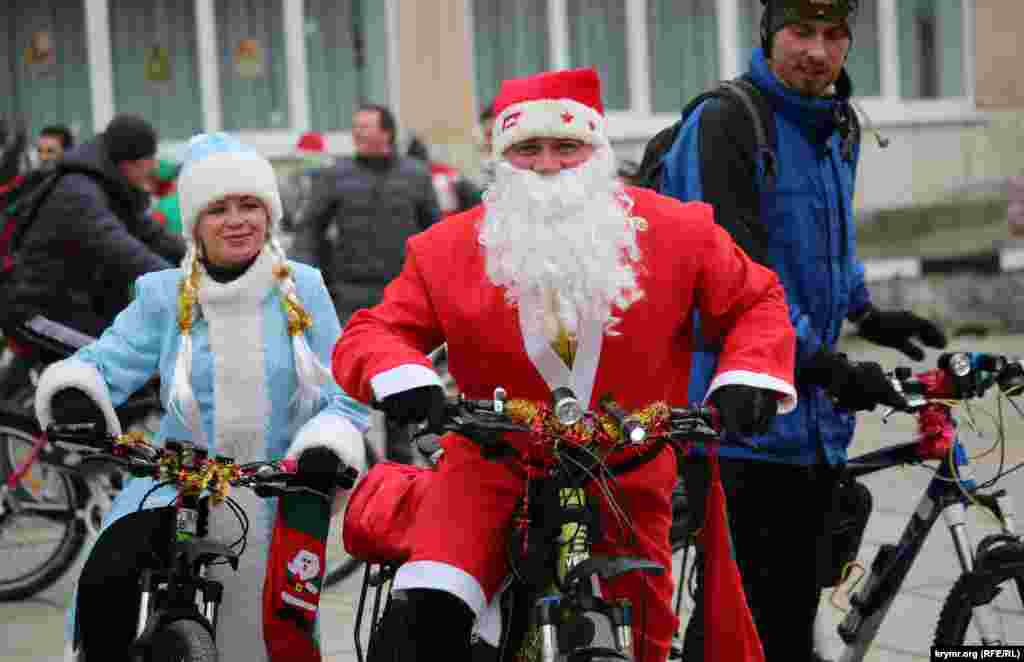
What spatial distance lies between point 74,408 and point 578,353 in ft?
4.66

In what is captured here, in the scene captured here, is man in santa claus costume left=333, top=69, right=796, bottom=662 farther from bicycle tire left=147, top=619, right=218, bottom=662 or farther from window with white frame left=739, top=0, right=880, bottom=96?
window with white frame left=739, top=0, right=880, bottom=96

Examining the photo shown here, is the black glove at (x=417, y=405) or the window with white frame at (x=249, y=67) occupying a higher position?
the window with white frame at (x=249, y=67)

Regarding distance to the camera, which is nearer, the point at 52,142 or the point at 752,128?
the point at 752,128

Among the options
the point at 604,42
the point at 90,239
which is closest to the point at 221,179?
the point at 90,239

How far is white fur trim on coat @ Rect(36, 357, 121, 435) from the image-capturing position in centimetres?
456

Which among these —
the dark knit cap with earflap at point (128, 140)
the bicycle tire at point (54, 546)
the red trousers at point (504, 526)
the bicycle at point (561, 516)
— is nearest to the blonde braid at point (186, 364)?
the red trousers at point (504, 526)

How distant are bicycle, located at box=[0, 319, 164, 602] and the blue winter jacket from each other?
3.55 metres

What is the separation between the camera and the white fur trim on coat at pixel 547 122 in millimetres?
3996

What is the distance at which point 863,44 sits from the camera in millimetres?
18766

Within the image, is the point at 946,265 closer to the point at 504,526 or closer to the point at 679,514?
the point at 679,514

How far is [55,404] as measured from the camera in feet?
15.0

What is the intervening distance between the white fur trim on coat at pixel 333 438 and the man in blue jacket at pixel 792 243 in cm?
91

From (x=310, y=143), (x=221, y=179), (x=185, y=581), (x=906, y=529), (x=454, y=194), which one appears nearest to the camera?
(x=185, y=581)

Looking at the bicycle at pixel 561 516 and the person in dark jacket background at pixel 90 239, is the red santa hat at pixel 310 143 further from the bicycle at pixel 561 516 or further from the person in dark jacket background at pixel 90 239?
the bicycle at pixel 561 516
